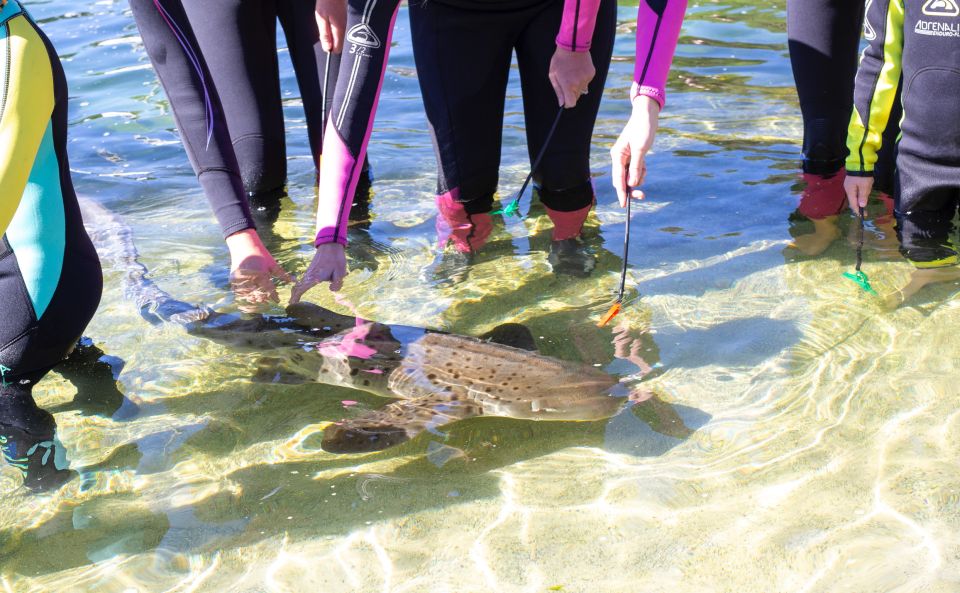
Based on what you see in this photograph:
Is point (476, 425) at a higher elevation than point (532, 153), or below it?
below

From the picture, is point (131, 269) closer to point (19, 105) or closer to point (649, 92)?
point (19, 105)

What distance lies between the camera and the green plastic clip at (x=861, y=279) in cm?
363

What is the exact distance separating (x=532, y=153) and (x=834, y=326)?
1570 mm

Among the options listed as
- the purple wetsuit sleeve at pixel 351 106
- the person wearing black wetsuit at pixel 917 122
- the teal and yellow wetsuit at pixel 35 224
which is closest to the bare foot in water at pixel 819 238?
the person wearing black wetsuit at pixel 917 122

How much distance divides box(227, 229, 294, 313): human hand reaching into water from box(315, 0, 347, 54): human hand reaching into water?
94cm

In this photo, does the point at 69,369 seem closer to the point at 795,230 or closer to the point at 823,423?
the point at 823,423

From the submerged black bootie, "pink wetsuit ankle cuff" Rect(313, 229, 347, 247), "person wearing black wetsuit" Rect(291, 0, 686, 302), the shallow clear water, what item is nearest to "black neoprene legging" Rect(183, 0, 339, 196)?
"person wearing black wetsuit" Rect(291, 0, 686, 302)

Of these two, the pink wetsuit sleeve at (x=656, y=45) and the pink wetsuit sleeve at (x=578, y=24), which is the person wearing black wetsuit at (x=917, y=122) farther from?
the pink wetsuit sleeve at (x=578, y=24)

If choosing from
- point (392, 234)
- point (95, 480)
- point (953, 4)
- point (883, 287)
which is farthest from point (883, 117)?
point (95, 480)

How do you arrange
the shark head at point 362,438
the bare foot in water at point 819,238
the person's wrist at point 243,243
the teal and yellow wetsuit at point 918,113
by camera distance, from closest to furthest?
the shark head at point 362,438 → the teal and yellow wetsuit at point 918,113 → the person's wrist at point 243,243 → the bare foot in water at point 819,238

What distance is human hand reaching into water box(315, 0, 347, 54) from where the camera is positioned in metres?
3.66

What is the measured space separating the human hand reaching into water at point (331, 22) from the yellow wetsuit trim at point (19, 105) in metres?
1.22

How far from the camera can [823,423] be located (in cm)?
285

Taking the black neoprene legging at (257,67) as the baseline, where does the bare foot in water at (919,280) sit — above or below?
below
